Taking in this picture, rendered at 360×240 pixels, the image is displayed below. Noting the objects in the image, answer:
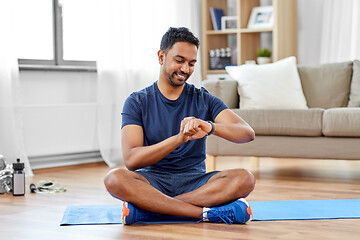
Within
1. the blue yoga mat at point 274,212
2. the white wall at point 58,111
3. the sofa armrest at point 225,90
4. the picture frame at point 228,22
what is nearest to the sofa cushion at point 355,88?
the sofa armrest at point 225,90

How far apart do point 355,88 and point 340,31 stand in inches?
52.1

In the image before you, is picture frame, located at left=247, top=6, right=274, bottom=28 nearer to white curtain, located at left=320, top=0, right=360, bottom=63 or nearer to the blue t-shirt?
white curtain, located at left=320, top=0, right=360, bottom=63

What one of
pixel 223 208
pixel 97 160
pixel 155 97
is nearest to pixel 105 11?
pixel 97 160

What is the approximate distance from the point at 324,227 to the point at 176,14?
3123 millimetres

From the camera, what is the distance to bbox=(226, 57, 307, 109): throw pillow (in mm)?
3840

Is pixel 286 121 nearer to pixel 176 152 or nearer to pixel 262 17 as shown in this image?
pixel 176 152

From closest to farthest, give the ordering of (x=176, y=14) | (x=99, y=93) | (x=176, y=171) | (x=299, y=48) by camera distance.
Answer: (x=176, y=171)
(x=99, y=93)
(x=176, y=14)
(x=299, y=48)

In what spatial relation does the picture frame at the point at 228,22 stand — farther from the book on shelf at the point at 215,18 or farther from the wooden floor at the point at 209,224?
the wooden floor at the point at 209,224

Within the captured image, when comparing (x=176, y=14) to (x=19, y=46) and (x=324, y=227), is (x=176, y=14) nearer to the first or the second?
(x=19, y=46)

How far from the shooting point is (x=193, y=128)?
2.13 m

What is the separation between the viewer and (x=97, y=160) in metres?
4.58

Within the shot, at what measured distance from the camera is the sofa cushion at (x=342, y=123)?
11.0 feet

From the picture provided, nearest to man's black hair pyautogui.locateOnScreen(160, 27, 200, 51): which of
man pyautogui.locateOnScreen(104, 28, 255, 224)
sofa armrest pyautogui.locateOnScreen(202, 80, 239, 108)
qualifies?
man pyautogui.locateOnScreen(104, 28, 255, 224)

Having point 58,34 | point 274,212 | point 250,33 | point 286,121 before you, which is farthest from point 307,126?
point 58,34
